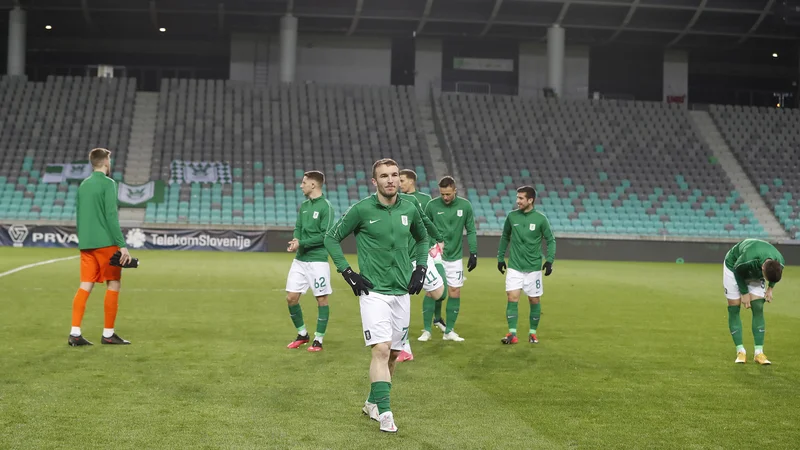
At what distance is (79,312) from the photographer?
9781 mm

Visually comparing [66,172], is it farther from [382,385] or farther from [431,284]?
[382,385]

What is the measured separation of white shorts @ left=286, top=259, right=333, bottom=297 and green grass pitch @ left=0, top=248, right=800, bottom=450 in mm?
711

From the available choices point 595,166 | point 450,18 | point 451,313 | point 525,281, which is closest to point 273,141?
point 450,18

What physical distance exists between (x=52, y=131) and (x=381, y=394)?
34.3 meters

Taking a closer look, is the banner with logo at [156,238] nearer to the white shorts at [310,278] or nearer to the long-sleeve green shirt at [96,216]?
the long-sleeve green shirt at [96,216]

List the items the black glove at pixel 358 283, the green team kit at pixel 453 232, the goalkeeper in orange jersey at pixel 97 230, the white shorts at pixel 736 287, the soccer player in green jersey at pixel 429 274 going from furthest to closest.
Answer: the green team kit at pixel 453 232, the soccer player in green jersey at pixel 429 274, the goalkeeper in orange jersey at pixel 97 230, the white shorts at pixel 736 287, the black glove at pixel 358 283

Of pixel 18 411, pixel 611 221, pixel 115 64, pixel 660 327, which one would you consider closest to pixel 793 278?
pixel 611 221

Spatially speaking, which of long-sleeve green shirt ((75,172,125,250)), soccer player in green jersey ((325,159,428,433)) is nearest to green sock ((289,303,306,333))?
long-sleeve green shirt ((75,172,125,250))

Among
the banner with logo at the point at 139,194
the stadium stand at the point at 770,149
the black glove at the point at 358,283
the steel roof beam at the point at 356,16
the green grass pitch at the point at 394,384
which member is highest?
the steel roof beam at the point at 356,16

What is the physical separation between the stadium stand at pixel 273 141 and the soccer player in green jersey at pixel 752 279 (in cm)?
2418

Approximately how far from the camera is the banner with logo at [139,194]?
3403cm

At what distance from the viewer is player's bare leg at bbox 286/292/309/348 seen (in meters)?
10.2

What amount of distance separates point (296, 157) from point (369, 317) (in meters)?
30.9

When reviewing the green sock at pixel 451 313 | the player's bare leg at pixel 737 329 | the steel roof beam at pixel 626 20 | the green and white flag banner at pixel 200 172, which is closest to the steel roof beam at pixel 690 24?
the steel roof beam at pixel 626 20
